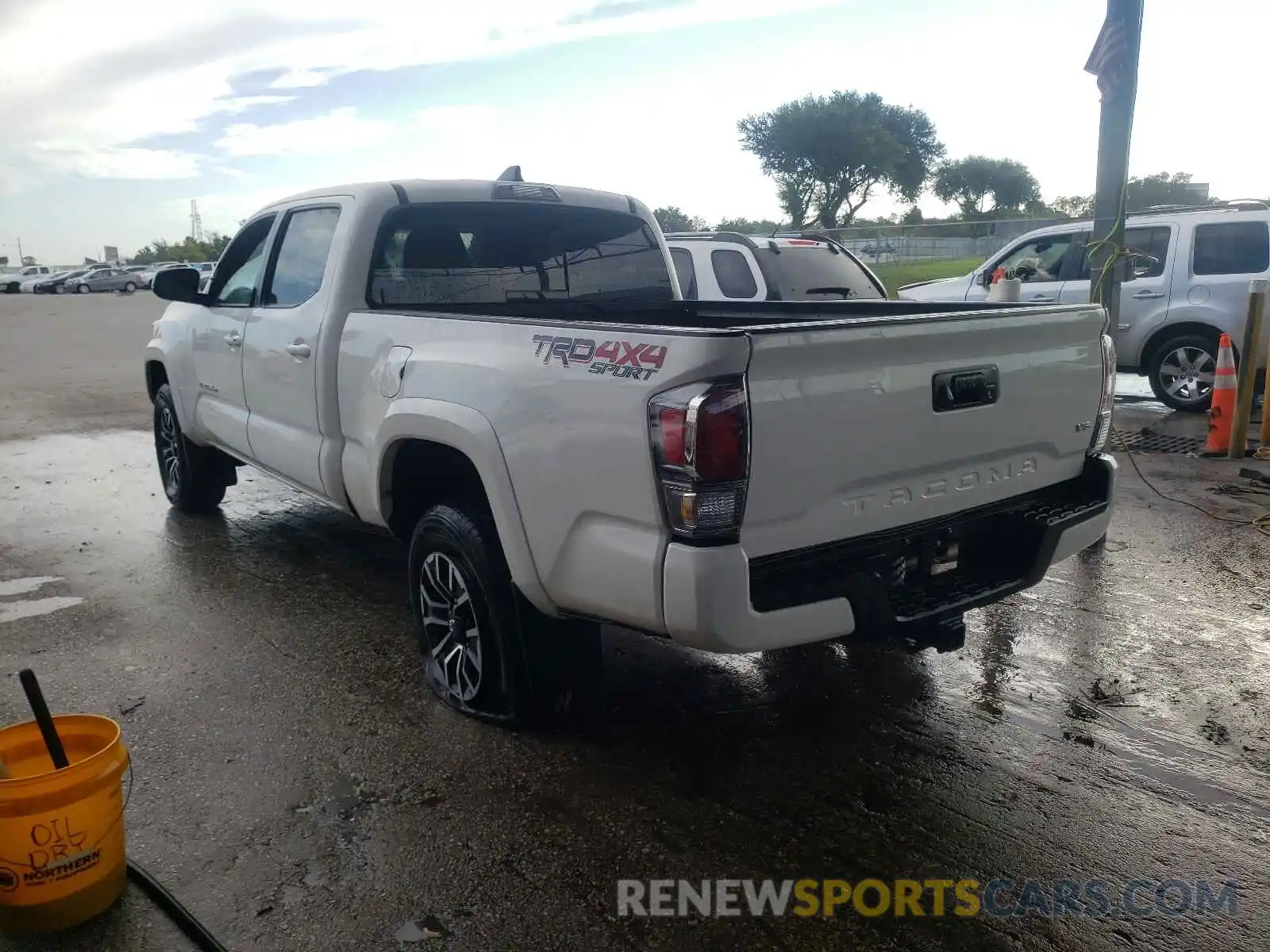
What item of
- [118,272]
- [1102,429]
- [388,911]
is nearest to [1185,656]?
[1102,429]

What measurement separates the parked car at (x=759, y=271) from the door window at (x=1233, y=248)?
3299mm

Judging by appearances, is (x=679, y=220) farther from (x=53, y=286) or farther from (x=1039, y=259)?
(x=53, y=286)

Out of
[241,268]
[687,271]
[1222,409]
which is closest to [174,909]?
[241,268]

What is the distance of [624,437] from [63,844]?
1.77m

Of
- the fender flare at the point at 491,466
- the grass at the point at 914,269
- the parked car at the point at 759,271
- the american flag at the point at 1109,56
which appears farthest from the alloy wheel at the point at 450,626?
the grass at the point at 914,269

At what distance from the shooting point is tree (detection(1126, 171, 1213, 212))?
142 ft

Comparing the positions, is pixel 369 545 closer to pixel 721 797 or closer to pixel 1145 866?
pixel 721 797

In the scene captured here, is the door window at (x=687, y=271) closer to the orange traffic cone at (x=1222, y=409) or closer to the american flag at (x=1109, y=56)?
the american flag at (x=1109, y=56)

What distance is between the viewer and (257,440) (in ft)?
17.2

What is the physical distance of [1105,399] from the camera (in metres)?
3.83

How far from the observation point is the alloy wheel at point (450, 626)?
12.1ft

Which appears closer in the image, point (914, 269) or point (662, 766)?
point (662, 766)

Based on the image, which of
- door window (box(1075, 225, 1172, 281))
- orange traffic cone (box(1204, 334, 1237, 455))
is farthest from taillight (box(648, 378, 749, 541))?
door window (box(1075, 225, 1172, 281))

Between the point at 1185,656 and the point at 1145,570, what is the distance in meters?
1.21
